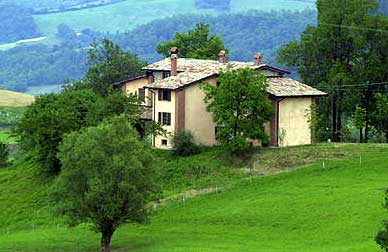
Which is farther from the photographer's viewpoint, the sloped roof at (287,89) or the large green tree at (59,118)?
the large green tree at (59,118)

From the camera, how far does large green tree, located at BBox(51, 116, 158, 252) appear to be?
5712 centimetres

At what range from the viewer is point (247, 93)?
7775cm

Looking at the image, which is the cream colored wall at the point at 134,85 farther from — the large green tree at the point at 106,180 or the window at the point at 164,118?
the large green tree at the point at 106,180

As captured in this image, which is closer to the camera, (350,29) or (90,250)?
(90,250)

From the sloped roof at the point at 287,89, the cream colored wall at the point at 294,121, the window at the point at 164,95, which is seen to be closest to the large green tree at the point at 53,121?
the window at the point at 164,95

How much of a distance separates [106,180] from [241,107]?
73.3 ft

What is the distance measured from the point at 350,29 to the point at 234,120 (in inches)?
916

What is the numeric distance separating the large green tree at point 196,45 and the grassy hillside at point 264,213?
106 feet

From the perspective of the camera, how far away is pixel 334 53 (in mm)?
99688

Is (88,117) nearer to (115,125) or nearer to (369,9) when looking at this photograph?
(115,125)

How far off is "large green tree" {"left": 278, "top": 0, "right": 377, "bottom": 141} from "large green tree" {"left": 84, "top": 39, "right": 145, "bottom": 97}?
19359 mm

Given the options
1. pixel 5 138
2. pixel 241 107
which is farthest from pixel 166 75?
pixel 5 138

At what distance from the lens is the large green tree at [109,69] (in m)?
112

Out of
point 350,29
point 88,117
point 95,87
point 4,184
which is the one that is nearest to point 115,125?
point 88,117
